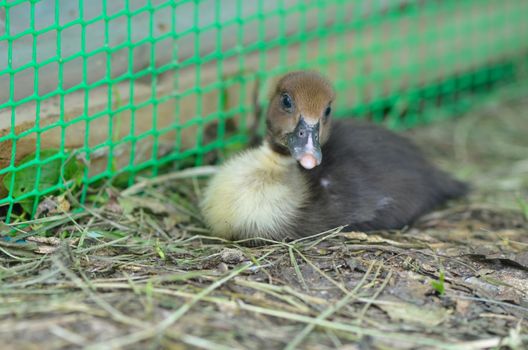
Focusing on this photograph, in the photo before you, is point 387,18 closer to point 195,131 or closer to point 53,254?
point 195,131

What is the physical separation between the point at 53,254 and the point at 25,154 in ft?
2.15

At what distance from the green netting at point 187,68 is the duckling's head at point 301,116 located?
2.30 feet

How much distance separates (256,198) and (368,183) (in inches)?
23.5

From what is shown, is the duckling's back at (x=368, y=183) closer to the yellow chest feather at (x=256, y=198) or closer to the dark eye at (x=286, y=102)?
the yellow chest feather at (x=256, y=198)

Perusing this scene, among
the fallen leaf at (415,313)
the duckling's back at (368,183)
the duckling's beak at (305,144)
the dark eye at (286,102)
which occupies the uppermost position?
the dark eye at (286,102)

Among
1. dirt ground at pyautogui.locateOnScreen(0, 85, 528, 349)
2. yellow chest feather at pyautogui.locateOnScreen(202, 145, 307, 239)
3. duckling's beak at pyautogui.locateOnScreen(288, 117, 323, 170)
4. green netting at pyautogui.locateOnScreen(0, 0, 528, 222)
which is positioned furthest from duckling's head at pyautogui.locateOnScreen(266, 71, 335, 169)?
green netting at pyautogui.locateOnScreen(0, 0, 528, 222)

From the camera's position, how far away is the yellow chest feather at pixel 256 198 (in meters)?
3.41

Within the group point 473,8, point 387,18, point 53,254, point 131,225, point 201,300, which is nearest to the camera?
point 201,300

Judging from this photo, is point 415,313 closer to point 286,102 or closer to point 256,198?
point 256,198

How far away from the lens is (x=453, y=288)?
3115 millimetres

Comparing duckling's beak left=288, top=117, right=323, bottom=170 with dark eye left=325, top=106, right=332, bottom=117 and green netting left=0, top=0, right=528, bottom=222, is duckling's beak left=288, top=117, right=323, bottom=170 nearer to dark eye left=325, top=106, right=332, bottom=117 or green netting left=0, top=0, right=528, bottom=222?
dark eye left=325, top=106, right=332, bottom=117

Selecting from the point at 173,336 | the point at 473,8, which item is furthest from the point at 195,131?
the point at 473,8

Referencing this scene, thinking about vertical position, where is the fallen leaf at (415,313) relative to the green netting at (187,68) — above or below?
below

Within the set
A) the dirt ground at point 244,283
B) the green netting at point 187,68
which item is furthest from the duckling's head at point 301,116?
the green netting at point 187,68
